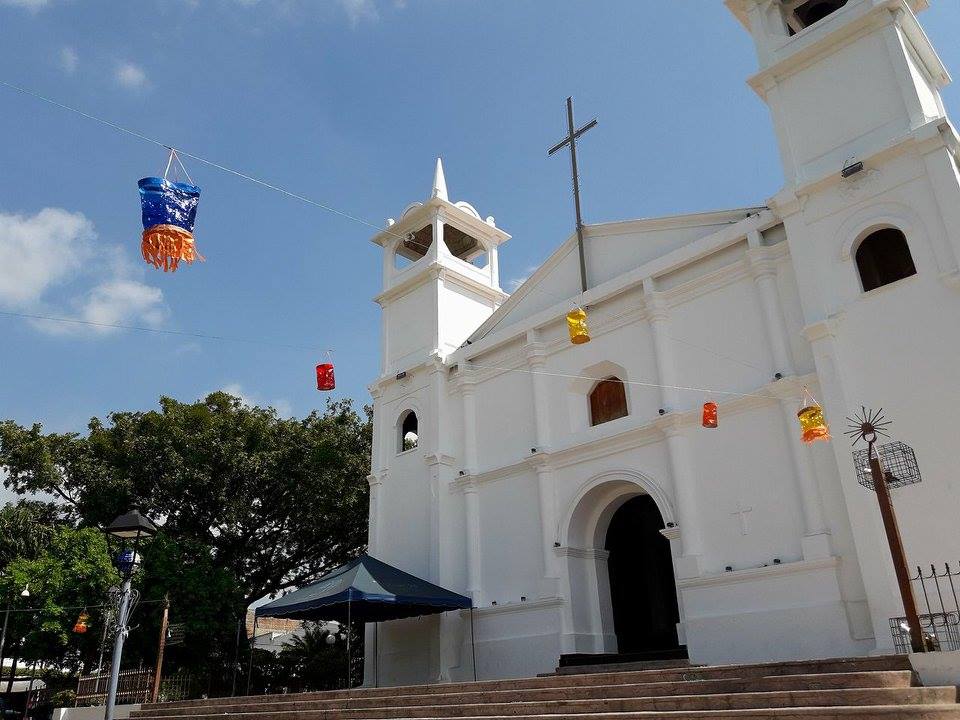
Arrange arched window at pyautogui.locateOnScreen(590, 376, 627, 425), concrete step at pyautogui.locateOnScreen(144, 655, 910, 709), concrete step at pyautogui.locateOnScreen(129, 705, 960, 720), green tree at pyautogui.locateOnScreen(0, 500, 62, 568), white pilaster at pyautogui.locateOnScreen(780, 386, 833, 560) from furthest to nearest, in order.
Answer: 1. green tree at pyautogui.locateOnScreen(0, 500, 62, 568)
2. arched window at pyautogui.locateOnScreen(590, 376, 627, 425)
3. white pilaster at pyautogui.locateOnScreen(780, 386, 833, 560)
4. concrete step at pyautogui.locateOnScreen(144, 655, 910, 709)
5. concrete step at pyautogui.locateOnScreen(129, 705, 960, 720)

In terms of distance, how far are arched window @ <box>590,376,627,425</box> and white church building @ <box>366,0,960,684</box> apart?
48 mm

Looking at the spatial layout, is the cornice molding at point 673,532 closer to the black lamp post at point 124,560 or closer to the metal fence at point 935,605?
the metal fence at point 935,605

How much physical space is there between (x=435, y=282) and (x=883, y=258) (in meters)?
9.79

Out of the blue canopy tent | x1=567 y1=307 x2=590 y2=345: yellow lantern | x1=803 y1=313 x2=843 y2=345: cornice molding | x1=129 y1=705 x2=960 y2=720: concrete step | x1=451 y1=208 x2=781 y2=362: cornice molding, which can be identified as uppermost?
x1=451 y1=208 x2=781 y2=362: cornice molding

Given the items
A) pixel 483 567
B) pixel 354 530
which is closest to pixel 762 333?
pixel 483 567

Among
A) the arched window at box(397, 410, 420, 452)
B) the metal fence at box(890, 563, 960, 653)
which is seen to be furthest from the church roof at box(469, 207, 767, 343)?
the metal fence at box(890, 563, 960, 653)

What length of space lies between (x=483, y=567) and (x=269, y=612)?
4091 millimetres

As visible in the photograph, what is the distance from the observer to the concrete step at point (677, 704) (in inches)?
278

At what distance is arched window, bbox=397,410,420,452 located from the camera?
1808 cm

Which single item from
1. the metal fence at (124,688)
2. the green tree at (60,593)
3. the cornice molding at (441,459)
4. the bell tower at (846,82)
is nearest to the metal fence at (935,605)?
the bell tower at (846,82)

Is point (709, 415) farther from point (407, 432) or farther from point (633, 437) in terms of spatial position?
point (407, 432)

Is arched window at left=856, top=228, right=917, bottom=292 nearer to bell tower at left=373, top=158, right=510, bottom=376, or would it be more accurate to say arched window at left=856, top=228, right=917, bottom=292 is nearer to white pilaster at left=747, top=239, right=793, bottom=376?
white pilaster at left=747, top=239, right=793, bottom=376

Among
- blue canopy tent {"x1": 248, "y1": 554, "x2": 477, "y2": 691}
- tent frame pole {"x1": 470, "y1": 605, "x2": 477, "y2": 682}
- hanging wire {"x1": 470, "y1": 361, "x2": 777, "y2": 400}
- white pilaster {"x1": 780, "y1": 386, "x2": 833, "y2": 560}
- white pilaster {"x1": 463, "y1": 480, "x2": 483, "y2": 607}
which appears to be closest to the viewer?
white pilaster {"x1": 780, "y1": 386, "x2": 833, "y2": 560}

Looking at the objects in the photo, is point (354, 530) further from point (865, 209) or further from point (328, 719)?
point (865, 209)
